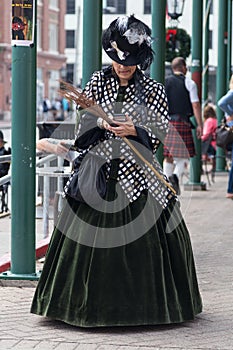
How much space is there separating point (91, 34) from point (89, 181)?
127 inches

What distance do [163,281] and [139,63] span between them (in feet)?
4.54

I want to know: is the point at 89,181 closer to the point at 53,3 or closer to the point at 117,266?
the point at 117,266

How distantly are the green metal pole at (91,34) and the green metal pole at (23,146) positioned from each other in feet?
5.81

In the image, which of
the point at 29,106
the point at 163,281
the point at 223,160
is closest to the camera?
the point at 163,281

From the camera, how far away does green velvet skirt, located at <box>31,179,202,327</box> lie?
20.7ft

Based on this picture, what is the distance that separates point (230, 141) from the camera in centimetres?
1430

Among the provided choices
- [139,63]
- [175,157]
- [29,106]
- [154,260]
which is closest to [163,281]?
[154,260]

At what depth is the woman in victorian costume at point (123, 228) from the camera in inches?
249

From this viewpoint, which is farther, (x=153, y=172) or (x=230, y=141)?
(x=230, y=141)

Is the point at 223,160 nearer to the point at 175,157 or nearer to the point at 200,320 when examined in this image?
the point at 175,157

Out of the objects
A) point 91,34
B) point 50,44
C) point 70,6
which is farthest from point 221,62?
point 50,44

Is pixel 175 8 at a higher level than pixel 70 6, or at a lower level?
higher

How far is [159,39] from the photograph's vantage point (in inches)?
476

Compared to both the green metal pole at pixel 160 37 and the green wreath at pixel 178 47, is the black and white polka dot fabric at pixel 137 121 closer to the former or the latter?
the green metal pole at pixel 160 37
